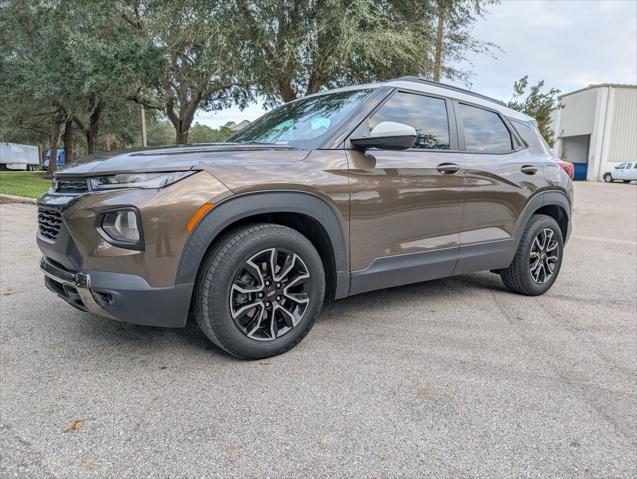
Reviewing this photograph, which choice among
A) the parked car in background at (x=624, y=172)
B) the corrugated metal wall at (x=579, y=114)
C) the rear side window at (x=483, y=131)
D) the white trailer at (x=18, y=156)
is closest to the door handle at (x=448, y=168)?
the rear side window at (x=483, y=131)

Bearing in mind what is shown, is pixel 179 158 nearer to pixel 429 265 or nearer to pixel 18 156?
pixel 429 265

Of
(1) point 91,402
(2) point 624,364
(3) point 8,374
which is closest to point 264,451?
(1) point 91,402

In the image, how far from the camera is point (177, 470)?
77.5 inches

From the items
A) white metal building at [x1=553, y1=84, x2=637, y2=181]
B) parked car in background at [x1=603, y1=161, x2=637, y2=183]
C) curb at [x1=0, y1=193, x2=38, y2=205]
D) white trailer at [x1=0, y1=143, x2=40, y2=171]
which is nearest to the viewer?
curb at [x1=0, y1=193, x2=38, y2=205]

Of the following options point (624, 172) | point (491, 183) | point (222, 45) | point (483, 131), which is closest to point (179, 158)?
point (491, 183)

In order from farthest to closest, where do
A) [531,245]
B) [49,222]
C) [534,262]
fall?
[534,262] → [531,245] → [49,222]

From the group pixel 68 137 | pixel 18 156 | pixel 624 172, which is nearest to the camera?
pixel 68 137

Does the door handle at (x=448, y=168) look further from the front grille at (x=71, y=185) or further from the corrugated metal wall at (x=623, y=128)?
the corrugated metal wall at (x=623, y=128)

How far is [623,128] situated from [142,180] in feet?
159

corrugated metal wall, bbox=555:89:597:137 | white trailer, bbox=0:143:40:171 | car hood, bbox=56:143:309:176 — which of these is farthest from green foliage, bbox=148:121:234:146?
car hood, bbox=56:143:309:176

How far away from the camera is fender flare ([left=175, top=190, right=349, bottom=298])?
8.59 ft

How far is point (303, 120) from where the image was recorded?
3.71 meters

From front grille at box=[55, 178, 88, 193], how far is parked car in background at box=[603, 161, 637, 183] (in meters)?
42.5

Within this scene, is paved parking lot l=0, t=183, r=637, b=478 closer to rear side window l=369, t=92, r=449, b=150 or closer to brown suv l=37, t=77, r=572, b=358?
brown suv l=37, t=77, r=572, b=358
